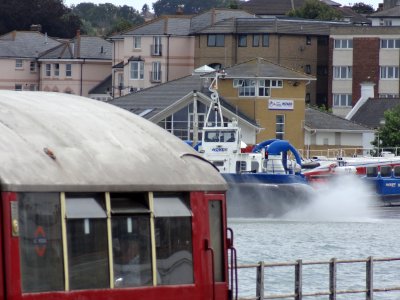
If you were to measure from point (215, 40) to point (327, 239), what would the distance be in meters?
57.5

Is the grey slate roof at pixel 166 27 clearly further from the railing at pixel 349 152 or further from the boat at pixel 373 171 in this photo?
the boat at pixel 373 171

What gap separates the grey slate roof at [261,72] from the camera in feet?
266

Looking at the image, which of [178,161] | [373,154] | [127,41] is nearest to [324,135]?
[373,154]

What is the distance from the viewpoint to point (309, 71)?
351 ft

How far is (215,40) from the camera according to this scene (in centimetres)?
10475

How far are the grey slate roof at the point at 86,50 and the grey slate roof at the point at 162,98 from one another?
3209 cm

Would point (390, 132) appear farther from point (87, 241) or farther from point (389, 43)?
point (87, 241)

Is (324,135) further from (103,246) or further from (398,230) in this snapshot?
(103,246)

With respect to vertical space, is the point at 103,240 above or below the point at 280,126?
above

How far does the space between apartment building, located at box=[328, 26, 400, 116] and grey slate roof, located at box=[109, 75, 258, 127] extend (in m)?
23.6

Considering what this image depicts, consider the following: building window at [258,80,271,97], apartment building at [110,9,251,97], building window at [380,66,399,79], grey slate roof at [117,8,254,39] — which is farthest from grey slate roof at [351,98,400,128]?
grey slate roof at [117,8,254,39]

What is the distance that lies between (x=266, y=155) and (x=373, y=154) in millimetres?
25619

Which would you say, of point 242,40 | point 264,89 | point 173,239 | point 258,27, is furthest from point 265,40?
point 173,239

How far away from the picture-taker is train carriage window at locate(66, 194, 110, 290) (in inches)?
478
